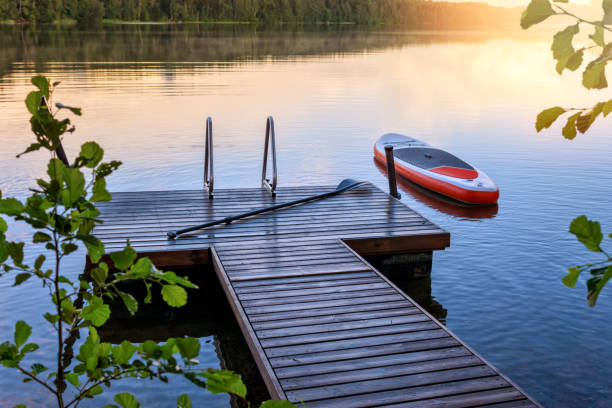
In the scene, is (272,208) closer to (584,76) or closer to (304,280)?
(304,280)

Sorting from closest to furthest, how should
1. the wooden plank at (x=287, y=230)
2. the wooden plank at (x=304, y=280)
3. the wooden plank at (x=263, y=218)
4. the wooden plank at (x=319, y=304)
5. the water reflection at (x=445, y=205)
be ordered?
the wooden plank at (x=319, y=304) < the wooden plank at (x=304, y=280) < the wooden plank at (x=287, y=230) < the wooden plank at (x=263, y=218) < the water reflection at (x=445, y=205)

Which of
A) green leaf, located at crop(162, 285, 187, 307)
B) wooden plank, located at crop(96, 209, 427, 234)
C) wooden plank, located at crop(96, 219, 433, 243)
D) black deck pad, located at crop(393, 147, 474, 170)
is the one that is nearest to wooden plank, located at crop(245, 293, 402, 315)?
wooden plank, located at crop(96, 219, 433, 243)

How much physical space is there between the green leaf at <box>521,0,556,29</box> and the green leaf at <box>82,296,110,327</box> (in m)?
1.22

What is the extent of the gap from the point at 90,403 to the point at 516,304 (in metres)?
5.17

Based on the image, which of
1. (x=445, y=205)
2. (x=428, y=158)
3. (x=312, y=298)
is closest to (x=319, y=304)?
(x=312, y=298)

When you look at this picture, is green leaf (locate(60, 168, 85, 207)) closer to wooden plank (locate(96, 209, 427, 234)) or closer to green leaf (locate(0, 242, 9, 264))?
green leaf (locate(0, 242, 9, 264))

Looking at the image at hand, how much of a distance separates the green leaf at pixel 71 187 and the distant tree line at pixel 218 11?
91434 mm

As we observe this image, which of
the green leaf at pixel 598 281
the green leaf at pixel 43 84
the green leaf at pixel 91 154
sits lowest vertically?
the green leaf at pixel 598 281

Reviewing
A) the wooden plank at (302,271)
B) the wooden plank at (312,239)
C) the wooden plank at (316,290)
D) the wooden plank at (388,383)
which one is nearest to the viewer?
the wooden plank at (388,383)

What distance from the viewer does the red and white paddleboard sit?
12117 mm

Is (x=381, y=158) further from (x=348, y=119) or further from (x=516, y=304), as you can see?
(x=516, y=304)

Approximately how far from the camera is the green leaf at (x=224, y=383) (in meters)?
1.25

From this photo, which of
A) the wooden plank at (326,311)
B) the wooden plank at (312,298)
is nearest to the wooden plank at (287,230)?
the wooden plank at (312,298)

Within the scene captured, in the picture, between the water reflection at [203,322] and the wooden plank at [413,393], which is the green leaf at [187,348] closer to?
the wooden plank at [413,393]
